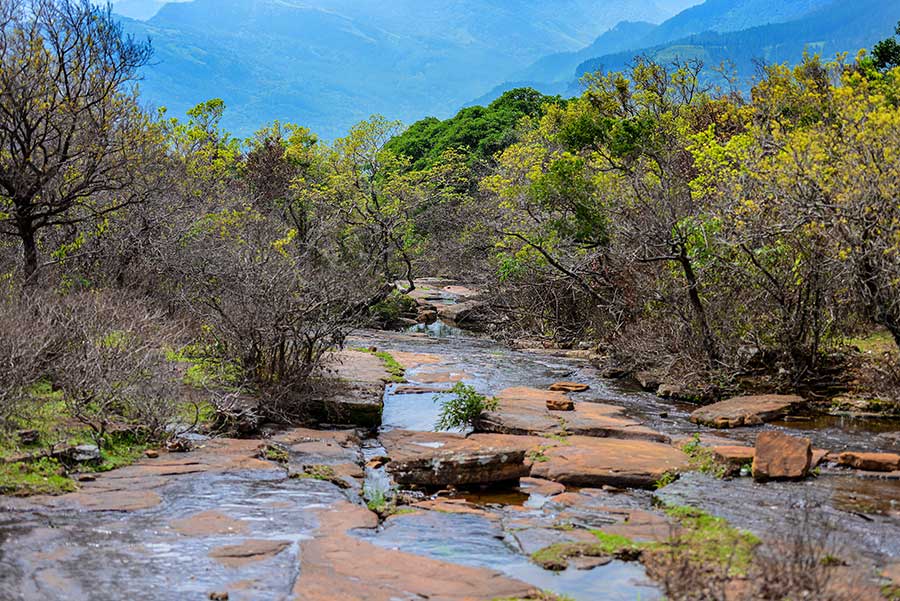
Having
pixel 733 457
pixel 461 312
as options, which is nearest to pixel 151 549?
pixel 733 457

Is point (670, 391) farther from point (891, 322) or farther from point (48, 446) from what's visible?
point (48, 446)

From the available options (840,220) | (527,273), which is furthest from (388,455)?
(527,273)

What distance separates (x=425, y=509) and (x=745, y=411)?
6.80m

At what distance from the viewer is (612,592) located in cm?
630

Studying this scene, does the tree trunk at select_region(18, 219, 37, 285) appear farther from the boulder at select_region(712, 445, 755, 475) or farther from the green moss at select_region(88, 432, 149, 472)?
the boulder at select_region(712, 445, 755, 475)

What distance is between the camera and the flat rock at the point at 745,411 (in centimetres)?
1299

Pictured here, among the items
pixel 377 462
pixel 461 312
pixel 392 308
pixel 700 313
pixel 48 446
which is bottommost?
pixel 377 462

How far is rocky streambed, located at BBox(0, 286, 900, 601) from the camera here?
6352 mm

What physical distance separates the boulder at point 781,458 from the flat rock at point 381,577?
13.6 ft

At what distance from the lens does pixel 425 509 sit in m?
8.52

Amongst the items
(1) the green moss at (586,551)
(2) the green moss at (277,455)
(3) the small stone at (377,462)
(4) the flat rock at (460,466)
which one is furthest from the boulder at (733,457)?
(2) the green moss at (277,455)

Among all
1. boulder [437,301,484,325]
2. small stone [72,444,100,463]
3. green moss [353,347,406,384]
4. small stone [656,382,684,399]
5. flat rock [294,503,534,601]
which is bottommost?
flat rock [294,503,534,601]

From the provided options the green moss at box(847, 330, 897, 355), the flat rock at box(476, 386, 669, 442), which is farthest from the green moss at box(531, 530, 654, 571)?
the green moss at box(847, 330, 897, 355)

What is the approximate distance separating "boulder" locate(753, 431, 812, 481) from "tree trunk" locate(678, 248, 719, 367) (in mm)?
5749
